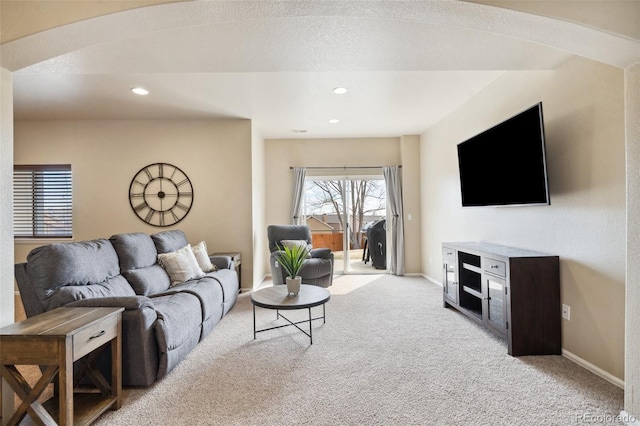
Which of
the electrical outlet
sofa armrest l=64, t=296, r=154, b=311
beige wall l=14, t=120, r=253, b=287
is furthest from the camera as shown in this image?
beige wall l=14, t=120, r=253, b=287

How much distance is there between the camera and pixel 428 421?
1.73 metres

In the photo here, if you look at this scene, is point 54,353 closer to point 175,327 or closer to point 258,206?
point 175,327

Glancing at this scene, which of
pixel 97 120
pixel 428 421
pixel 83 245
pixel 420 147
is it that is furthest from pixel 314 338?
pixel 97 120

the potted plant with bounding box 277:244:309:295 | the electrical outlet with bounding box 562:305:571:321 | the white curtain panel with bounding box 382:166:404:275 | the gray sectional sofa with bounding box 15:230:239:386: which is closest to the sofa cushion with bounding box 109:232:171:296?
the gray sectional sofa with bounding box 15:230:239:386

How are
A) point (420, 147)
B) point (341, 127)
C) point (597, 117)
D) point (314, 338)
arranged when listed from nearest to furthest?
point (597, 117)
point (314, 338)
point (341, 127)
point (420, 147)

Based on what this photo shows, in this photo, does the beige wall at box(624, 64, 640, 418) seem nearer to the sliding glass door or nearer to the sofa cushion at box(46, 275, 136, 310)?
the sofa cushion at box(46, 275, 136, 310)

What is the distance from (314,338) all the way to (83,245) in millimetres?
2124

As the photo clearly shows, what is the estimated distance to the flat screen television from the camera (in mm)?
2477

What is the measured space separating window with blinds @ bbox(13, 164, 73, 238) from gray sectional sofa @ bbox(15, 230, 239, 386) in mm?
2506

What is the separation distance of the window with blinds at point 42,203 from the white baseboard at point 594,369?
6229 millimetres

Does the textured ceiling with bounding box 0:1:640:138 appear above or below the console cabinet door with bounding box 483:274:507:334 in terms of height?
above

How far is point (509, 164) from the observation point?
282 centimetres

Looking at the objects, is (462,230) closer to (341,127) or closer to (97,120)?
(341,127)

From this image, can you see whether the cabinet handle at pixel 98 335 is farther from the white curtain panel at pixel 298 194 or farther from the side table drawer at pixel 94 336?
the white curtain panel at pixel 298 194
